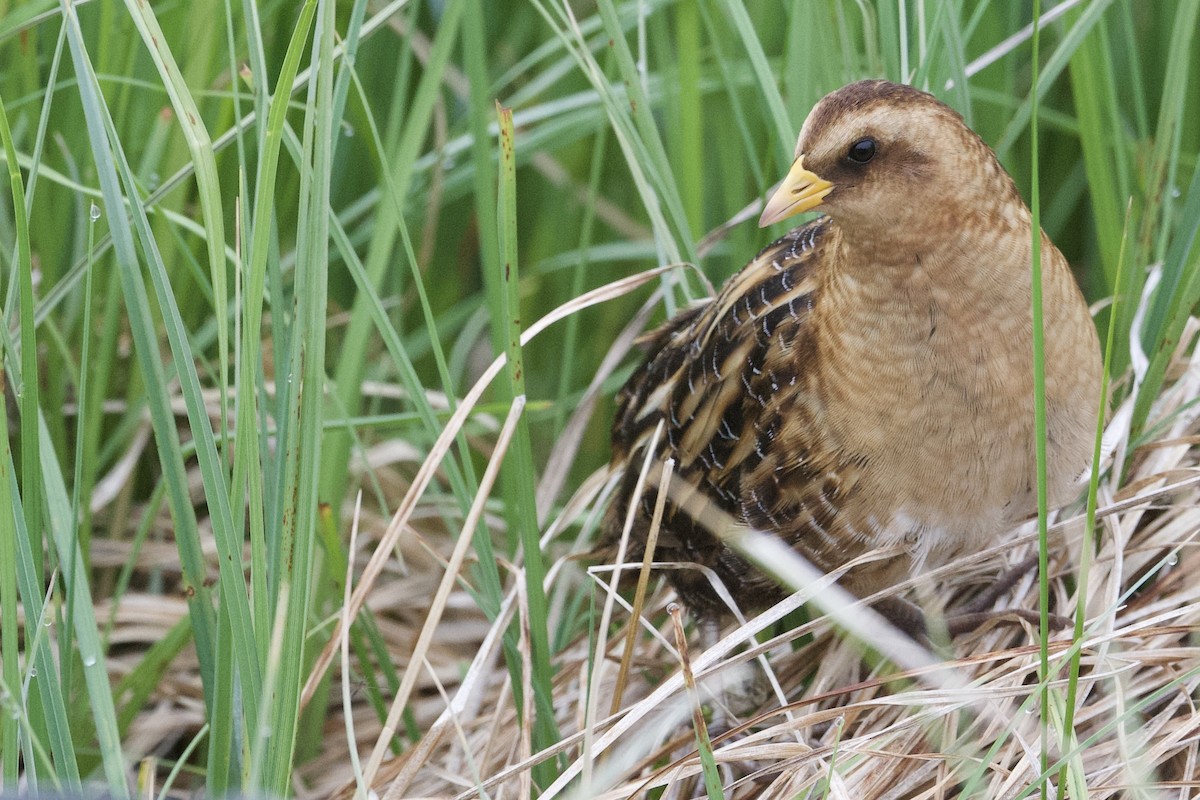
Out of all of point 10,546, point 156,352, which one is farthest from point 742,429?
point 10,546

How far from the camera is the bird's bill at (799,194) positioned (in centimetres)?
151

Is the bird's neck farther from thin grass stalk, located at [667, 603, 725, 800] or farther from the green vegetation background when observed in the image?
thin grass stalk, located at [667, 603, 725, 800]

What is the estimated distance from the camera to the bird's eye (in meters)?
1.49

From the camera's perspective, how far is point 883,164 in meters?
1.50

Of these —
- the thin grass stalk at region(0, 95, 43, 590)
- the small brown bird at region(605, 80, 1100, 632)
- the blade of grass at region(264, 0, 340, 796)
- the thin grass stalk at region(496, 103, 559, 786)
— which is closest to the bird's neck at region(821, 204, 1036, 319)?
the small brown bird at region(605, 80, 1100, 632)

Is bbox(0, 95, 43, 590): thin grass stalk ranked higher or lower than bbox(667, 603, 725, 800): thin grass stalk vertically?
higher


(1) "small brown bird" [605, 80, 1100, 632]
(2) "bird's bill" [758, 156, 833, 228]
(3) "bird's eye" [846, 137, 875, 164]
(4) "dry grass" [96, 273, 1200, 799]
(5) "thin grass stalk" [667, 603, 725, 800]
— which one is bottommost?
(4) "dry grass" [96, 273, 1200, 799]

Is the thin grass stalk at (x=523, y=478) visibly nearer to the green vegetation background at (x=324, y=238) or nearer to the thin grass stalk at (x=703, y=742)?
the green vegetation background at (x=324, y=238)

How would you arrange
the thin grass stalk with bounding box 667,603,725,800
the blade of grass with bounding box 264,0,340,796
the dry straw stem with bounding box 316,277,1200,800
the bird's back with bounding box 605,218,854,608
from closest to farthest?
the thin grass stalk with bounding box 667,603,725,800 < the blade of grass with bounding box 264,0,340,796 < the dry straw stem with bounding box 316,277,1200,800 < the bird's back with bounding box 605,218,854,608

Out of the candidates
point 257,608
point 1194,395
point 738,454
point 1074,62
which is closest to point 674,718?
point 738,454

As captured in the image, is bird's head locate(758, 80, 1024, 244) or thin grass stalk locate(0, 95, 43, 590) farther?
bird's head locate(758, 80, 1024, 244)

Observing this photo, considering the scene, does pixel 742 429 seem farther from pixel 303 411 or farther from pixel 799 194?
pixel 303 411

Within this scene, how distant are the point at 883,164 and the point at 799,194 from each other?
0.10m

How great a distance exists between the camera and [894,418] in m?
1.61
